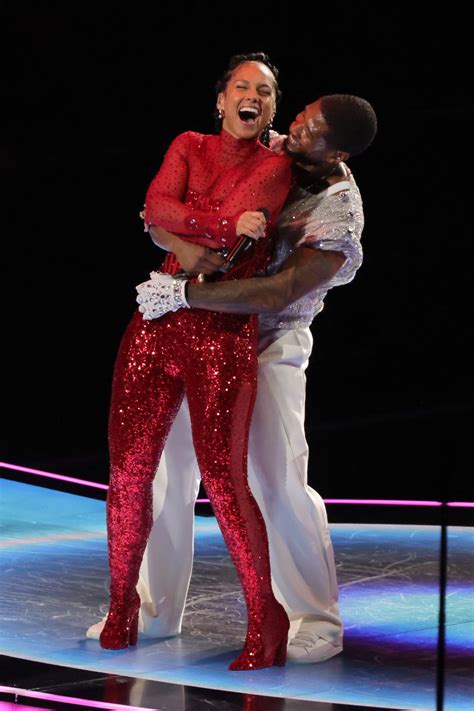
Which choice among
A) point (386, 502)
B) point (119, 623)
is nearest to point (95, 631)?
point (119, 623)

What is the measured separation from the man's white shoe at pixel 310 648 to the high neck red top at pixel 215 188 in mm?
825

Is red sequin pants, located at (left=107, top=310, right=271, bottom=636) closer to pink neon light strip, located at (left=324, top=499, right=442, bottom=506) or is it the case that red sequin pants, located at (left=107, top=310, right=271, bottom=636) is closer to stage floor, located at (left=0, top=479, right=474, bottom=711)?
stage floor, located at (left=0, top=479, right=474, bottom=711)

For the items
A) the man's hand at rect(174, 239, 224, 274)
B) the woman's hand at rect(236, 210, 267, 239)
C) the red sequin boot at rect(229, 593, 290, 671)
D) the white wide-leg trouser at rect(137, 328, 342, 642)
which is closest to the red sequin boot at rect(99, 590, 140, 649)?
the white wide-leg trouser at rect(137, 328, 342, 642)

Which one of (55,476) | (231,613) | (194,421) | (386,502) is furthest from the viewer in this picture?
(55,476)

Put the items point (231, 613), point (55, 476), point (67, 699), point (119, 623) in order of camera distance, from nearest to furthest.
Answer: point (67, 699) → point (119, 623) → point (231, 613) → point (55, 476)

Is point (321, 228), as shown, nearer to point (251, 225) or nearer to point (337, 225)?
point (337, 225)

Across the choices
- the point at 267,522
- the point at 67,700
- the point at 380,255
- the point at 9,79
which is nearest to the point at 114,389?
the point at 267,522

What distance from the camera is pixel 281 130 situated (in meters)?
4.90

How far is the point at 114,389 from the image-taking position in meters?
2.95

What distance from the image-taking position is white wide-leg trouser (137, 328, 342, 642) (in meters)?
3.08

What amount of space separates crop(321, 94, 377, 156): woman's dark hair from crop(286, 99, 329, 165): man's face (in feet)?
0.04

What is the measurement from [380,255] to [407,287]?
161 millimetres

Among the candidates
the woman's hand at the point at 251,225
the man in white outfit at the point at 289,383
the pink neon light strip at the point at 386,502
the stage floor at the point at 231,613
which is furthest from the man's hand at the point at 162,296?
the pink neon light strip at the point at 386,502

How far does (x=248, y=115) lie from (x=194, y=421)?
0.67 m
